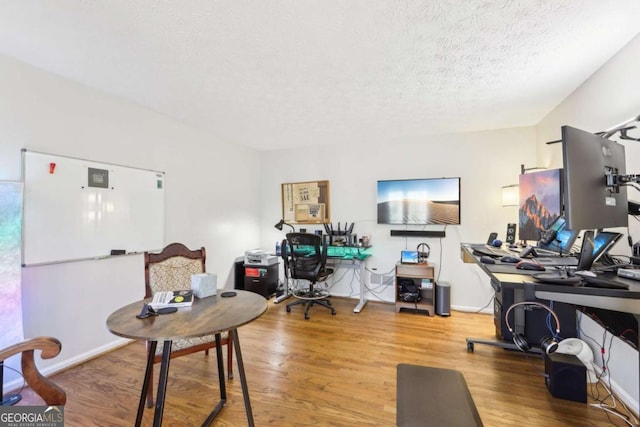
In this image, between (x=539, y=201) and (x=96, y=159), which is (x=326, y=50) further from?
(x=96, y=159)

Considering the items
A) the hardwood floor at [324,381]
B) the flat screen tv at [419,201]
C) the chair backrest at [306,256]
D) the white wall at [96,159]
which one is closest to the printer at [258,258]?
the white wall at [96,159]

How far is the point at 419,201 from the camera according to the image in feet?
12.3

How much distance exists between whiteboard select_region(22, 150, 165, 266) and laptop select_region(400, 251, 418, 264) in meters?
3.00

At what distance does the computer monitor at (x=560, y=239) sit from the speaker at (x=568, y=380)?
2.53ft

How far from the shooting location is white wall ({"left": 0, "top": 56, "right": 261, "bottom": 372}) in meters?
2.02

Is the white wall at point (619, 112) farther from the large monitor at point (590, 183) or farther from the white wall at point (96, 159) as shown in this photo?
the white wall at point (96, 159)

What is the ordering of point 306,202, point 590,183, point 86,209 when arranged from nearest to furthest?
point 590,183
point 86,209
point 306,202

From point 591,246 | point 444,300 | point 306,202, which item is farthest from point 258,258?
point 591,246

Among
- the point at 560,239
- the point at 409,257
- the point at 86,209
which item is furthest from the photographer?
the point at 409,257

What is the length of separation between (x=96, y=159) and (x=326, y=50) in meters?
2.27

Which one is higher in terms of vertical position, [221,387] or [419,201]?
[419,201]

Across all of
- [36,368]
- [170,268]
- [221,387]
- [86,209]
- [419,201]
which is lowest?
[221,387]

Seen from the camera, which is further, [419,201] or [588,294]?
[419,201]

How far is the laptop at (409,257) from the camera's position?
11.7 ft
